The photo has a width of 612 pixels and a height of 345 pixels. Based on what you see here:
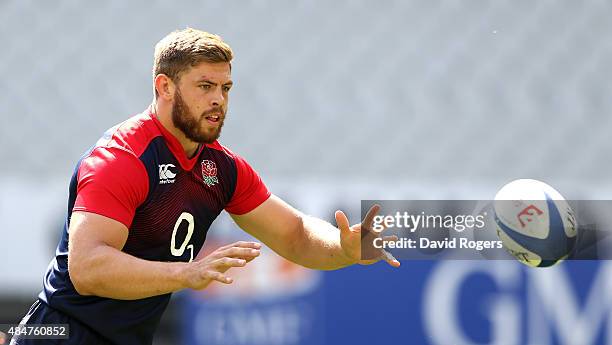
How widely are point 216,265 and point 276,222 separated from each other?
106 centimetres

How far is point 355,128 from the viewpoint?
4.98m

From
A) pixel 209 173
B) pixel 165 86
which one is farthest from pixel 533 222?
pixel 165 86

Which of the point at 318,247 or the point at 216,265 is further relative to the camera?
the point at 318,247

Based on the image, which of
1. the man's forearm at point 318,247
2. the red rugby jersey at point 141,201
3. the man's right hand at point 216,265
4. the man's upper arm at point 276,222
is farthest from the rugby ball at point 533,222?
the man's right hand at point 216,265

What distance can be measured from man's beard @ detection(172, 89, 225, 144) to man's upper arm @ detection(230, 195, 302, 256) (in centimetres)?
52

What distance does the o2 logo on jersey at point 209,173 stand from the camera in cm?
385

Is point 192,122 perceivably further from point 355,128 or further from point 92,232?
point 355,128

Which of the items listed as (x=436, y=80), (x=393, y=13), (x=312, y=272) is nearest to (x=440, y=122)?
(x=436, y=80)

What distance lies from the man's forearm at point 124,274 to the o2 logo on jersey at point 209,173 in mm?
657

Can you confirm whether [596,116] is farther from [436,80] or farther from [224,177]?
[224,177]

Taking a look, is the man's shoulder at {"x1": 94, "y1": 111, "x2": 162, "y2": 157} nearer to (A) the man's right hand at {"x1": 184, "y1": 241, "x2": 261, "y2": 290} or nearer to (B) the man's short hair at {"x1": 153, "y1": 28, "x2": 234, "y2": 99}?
(B) the man's short hair at {"x1": 153, "y1": 28, "x2": 234, "y2": 99}

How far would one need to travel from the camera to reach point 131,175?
3492 mm

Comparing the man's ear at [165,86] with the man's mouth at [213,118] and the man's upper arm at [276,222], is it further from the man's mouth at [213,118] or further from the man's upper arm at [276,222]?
the man's upper arm at [276,222]

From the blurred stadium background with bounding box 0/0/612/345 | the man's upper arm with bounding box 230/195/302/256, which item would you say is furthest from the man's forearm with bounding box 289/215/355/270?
the blurred stadium background with bounding box 0/0/612/345
